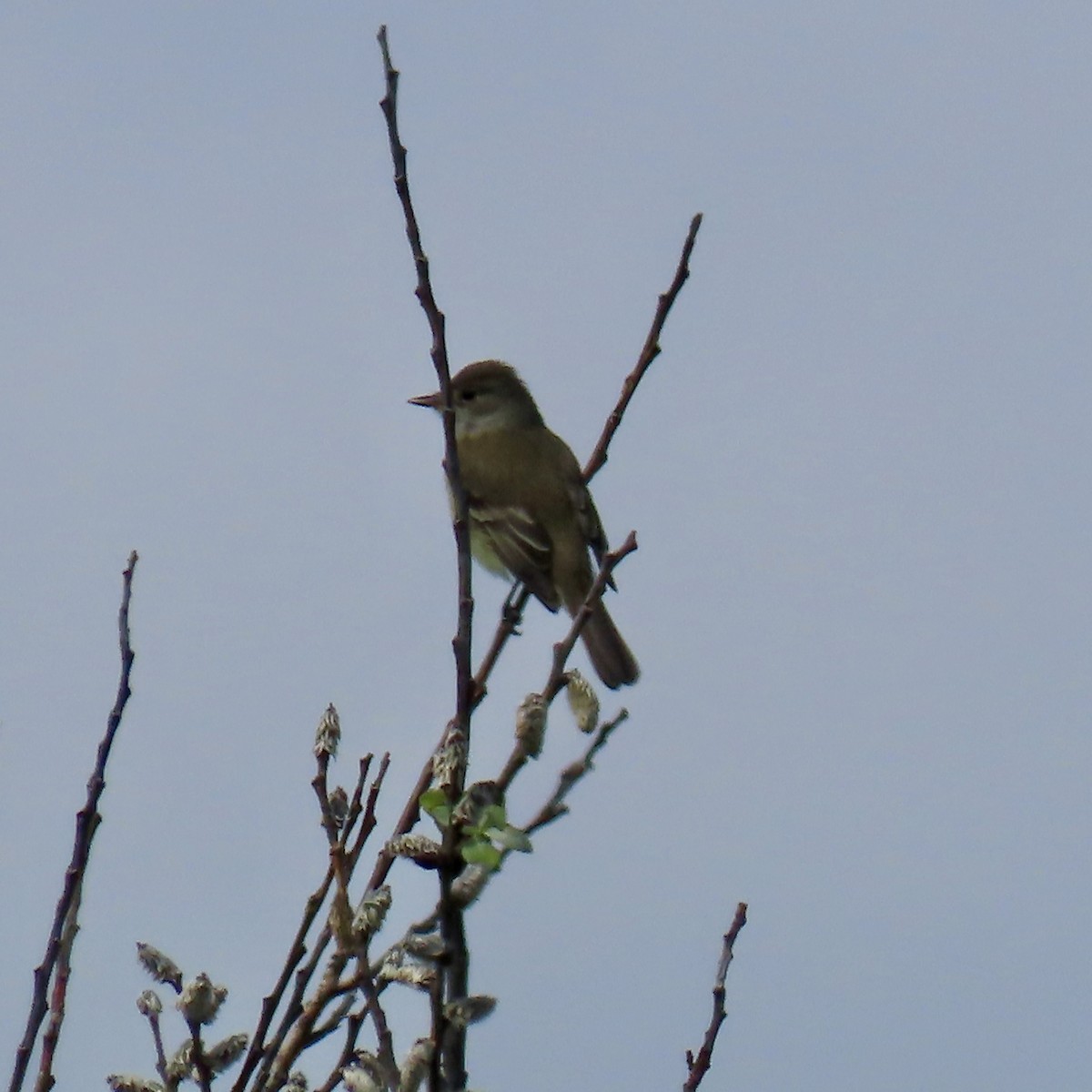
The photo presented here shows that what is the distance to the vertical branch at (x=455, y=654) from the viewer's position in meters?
2.46

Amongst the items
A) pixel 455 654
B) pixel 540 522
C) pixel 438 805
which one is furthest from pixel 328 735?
pixel 540 522

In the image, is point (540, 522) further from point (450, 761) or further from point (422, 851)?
point (422, 851)

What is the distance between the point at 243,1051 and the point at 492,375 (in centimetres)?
699

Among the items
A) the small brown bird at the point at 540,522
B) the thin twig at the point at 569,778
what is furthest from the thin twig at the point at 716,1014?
the small brown bird at the point at 540,522

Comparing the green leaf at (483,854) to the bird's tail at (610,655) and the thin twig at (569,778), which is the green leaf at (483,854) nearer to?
the thin twig at (569,778)

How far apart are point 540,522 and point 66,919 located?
17.1 feet

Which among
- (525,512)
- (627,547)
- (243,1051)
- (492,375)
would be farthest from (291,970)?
(492,375)

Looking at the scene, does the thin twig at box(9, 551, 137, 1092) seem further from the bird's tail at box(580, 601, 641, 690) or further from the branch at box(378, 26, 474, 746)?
the bird's tail at box(580, 601, 641, 690)

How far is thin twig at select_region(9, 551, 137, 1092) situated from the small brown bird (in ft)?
14.1

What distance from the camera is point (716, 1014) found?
11.2ft

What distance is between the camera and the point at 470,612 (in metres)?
3.09

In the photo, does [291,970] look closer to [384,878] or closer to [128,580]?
[384,878]

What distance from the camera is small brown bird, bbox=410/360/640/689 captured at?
798 centimetres

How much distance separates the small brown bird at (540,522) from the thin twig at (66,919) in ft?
14.1
